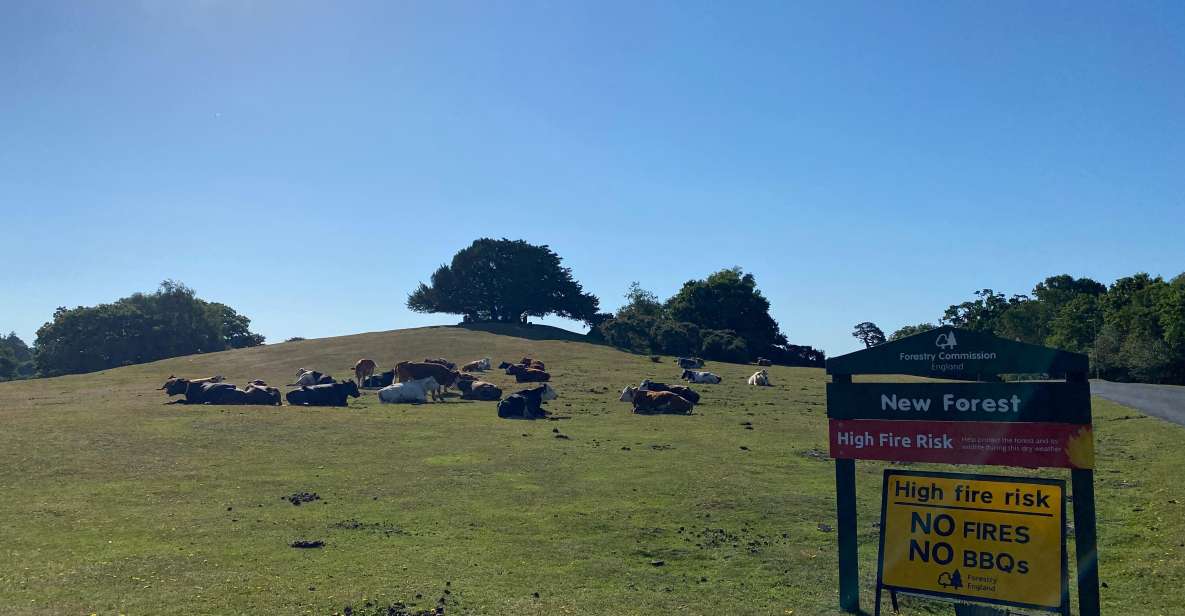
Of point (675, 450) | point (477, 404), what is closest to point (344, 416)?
point (477, 404)

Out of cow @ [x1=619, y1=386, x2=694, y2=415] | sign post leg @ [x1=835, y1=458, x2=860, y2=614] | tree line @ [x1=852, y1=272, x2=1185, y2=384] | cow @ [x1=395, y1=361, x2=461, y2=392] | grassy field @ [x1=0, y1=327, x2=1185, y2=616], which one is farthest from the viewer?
tree line @ [x1=852, y1=272, x2=1185, y2=384]

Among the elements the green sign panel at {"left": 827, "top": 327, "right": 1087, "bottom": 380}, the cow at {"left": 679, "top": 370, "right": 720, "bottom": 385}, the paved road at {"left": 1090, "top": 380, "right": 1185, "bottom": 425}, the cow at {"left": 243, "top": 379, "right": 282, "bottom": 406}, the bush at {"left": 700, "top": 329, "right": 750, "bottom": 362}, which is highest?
the bush at {"left": 700, "top": 329, "right": 750, "bottom": 362}

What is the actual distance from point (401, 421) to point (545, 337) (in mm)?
68356

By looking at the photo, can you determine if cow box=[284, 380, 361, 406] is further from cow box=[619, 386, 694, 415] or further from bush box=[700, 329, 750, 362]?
bush box=[700, 329, 750, 362]

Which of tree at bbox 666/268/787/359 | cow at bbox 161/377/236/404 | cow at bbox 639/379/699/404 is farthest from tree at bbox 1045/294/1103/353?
cow at bbox 161/377/236/404

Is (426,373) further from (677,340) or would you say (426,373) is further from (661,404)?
(677,340)

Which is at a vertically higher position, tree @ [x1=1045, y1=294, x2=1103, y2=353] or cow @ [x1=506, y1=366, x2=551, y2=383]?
tree @ [x1=1045, y1=294, x2=1103, y2=353]

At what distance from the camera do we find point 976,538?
9.31 metres

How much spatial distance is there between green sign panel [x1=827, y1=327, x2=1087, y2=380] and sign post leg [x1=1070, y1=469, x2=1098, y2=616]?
117 centimetres

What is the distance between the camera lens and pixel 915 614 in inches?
416

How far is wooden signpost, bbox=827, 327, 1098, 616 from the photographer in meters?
8.95

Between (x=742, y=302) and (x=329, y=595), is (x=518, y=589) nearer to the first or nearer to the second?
(x=329, y=595)

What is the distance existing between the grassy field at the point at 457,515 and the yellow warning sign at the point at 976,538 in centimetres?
150

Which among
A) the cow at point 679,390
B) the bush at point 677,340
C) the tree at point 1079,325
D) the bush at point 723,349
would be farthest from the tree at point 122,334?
the tree at point 1079,325
